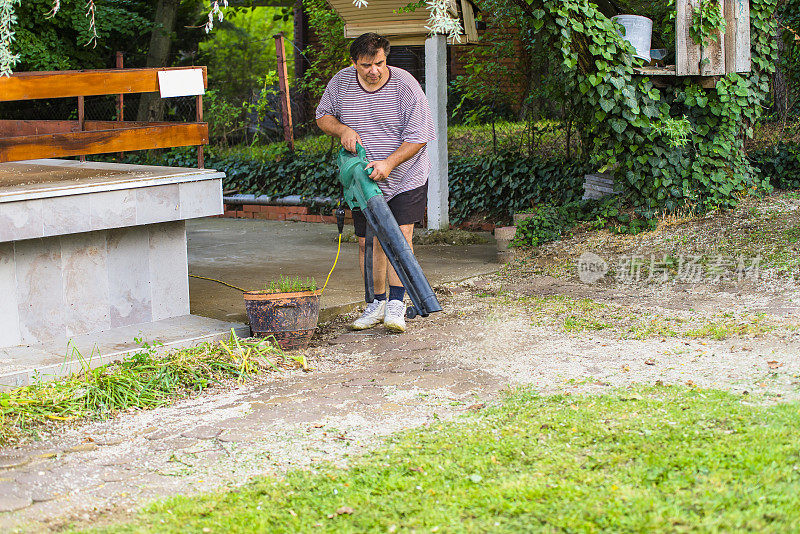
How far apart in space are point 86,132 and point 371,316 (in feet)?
6.77

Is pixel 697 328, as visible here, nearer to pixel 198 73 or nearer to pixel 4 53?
pixel 198 73

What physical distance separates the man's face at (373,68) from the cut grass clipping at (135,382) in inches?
66.7

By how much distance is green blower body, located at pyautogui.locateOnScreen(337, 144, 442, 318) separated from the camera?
4.82 m

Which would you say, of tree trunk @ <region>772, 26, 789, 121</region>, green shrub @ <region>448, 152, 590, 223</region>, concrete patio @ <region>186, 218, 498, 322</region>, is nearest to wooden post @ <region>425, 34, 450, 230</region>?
concrete patio @ <region>186, 218, 498, 322</region>

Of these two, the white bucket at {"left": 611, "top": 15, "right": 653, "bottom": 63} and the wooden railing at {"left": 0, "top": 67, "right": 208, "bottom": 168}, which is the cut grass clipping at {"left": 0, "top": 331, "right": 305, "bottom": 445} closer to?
the wooden railing at {"left": 0, "top": 67, "right": 208, "bottom": 168}

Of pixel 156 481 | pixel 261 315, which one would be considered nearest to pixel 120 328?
pixel 261 315

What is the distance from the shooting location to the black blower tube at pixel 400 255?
4.81m

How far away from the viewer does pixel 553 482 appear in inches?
115

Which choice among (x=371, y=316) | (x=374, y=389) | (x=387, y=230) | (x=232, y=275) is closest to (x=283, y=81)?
(x=232, y=275)

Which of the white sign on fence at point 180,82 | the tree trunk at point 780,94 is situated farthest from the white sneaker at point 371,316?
the tree trunk at point 780,94

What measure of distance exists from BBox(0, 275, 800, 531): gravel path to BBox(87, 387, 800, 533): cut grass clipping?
204mm

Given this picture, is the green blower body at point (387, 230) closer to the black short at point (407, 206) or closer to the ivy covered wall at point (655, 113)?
the black short at point (407, 206)

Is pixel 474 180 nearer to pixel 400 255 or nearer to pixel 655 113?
pixel 655 113

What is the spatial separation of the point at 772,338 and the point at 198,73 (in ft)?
12.6
